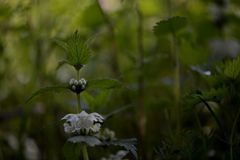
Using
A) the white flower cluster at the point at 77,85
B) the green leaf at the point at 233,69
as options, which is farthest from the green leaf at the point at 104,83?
the green leaf at the point at 233,69

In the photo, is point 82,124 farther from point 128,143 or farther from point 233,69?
point 233,69

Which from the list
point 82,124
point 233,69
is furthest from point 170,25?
point 82,124

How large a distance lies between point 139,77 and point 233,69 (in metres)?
0.38

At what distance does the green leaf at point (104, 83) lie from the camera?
2.31 feet

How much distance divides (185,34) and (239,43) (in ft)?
1.91

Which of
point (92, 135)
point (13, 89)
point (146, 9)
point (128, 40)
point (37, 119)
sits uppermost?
point (146, 9)

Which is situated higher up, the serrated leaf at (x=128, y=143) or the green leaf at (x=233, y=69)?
the green leaf at (x=233, y=69)

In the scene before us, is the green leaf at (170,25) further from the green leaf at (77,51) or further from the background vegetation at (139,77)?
the green leaf at (77,51)

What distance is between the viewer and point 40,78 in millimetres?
1202

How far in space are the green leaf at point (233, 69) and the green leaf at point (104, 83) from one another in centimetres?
16

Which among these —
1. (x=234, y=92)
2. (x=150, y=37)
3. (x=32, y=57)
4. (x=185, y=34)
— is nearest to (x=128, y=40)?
(x=150, y=37)

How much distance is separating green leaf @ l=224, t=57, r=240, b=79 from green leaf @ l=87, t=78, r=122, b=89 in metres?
0.16

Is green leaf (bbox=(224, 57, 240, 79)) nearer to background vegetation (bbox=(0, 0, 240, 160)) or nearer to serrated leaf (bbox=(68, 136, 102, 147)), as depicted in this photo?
background vegetation (bbox=(0, 0, 240, 160))

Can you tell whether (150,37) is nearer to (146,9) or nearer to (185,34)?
(146,9)
